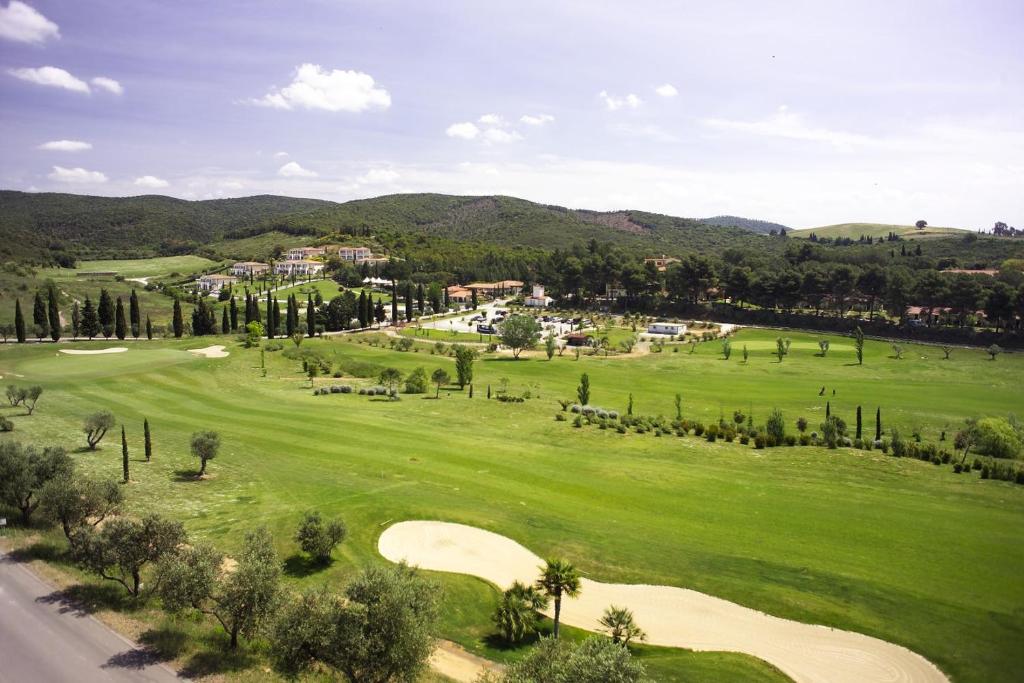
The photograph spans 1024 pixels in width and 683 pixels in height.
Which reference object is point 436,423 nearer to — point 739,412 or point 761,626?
point 739,412

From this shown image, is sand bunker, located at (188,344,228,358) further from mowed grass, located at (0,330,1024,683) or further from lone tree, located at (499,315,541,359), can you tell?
lone tree, located at (499,315,541,359)

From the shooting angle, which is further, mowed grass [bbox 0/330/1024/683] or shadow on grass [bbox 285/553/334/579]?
shadow on grass [bbox 285/553/334/579]

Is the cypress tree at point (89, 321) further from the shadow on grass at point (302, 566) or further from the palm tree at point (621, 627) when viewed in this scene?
the palm tree at point (621, 627)

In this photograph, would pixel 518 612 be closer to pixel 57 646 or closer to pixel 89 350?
pixel 57 646

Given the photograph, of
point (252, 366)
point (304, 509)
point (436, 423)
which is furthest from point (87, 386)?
point (304, 509)

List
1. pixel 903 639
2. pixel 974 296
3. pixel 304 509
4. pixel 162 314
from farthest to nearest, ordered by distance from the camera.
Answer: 1. pixel 162 314
2. pixel 974 296
3. pixel 304 509
4. pixel 903 639

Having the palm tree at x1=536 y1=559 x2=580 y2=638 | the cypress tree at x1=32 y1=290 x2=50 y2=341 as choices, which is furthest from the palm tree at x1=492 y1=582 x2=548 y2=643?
the cypress tree at x1=32 y1=290 x2=50 y2=341
